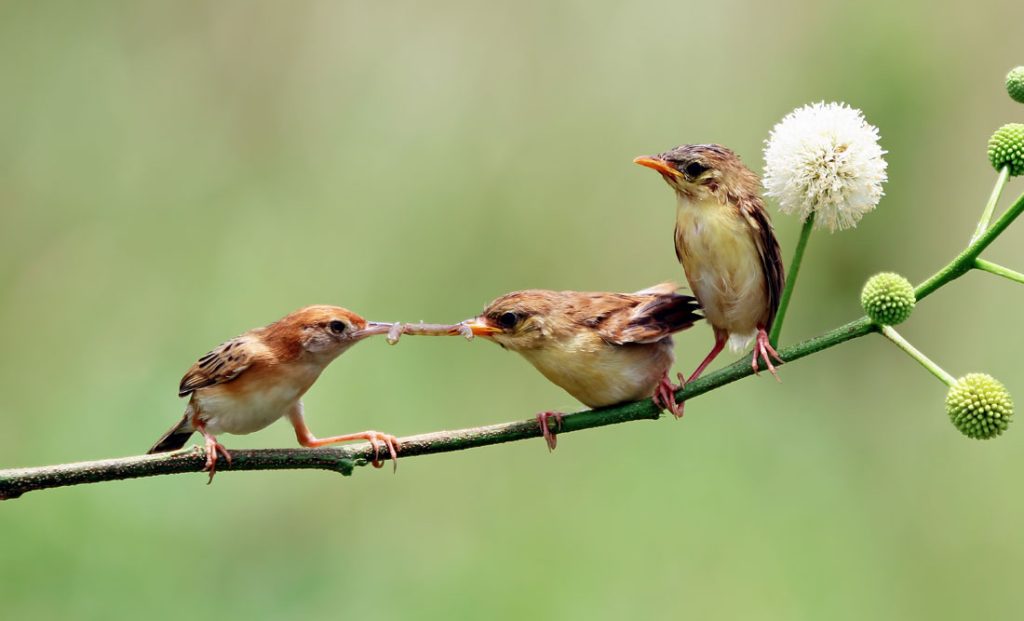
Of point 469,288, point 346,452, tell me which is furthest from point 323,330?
point 469,288

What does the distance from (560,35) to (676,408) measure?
5603 mm

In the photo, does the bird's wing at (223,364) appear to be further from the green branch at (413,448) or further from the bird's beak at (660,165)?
the bird's beak at (660,165)

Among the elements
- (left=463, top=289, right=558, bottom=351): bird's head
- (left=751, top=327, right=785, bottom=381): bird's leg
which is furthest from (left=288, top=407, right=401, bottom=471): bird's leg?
(left=751, top=327, right=785, bottom=381): bird's leg

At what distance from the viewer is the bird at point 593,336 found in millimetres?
3266

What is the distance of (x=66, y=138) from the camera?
8016 mm

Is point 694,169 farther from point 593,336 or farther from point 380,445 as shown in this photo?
point 380,445

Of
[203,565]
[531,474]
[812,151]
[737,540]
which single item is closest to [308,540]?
[203,565]

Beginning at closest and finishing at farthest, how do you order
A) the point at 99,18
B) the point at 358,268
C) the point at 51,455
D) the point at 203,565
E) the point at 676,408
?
the point at 676,408 < the point at 203,565 < the point at 51,455 < the point at 358,268 < the point at 99,18

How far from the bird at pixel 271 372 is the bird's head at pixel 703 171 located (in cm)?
99

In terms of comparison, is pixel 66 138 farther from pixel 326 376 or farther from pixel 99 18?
pixel 326 376

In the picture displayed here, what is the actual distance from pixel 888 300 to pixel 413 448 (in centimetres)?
111

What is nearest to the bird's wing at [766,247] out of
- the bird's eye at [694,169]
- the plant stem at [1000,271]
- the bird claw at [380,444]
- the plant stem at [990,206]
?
the bird's eye at [694,169]

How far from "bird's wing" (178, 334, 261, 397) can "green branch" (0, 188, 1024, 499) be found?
710 millimetres

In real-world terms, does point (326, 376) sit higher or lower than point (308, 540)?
higher
